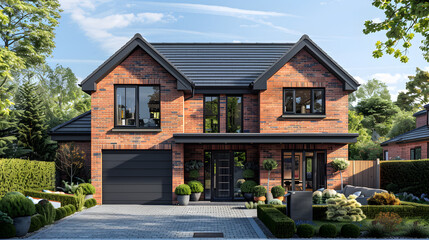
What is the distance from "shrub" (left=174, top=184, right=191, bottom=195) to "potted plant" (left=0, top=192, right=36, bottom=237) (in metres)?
8.47

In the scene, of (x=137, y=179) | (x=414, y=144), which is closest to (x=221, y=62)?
(x=137, y=179)

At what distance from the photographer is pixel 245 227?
13.2 metres

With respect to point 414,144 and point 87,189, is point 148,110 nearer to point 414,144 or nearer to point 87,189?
point 87,189

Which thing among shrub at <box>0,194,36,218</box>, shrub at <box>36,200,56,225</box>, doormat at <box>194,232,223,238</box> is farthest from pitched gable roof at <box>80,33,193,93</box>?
doormat at <box>194,232,223,238</box>

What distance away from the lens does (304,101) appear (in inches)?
842

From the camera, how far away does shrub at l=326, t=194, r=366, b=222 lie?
46.1 feet

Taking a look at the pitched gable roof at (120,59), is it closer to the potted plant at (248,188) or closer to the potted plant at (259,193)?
the potted plant at (248,188)

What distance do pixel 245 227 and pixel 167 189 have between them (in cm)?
784

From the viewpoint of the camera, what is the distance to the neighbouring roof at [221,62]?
1995 cm

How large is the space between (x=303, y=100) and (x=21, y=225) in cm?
1518

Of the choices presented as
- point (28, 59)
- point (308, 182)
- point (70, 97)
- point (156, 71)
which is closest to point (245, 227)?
point (308, 182)

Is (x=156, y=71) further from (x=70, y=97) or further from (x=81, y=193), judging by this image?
(x=70, y=97)

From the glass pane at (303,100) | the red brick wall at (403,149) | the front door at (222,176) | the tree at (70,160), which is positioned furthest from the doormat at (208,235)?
the red brick wall at (403,149)

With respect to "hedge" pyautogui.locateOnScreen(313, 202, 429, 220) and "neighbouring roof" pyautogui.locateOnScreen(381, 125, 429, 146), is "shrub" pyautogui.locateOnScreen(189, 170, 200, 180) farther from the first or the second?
"neighbouring roof" pyautogui.locateOnScreen(381, 125, 429, 146)
